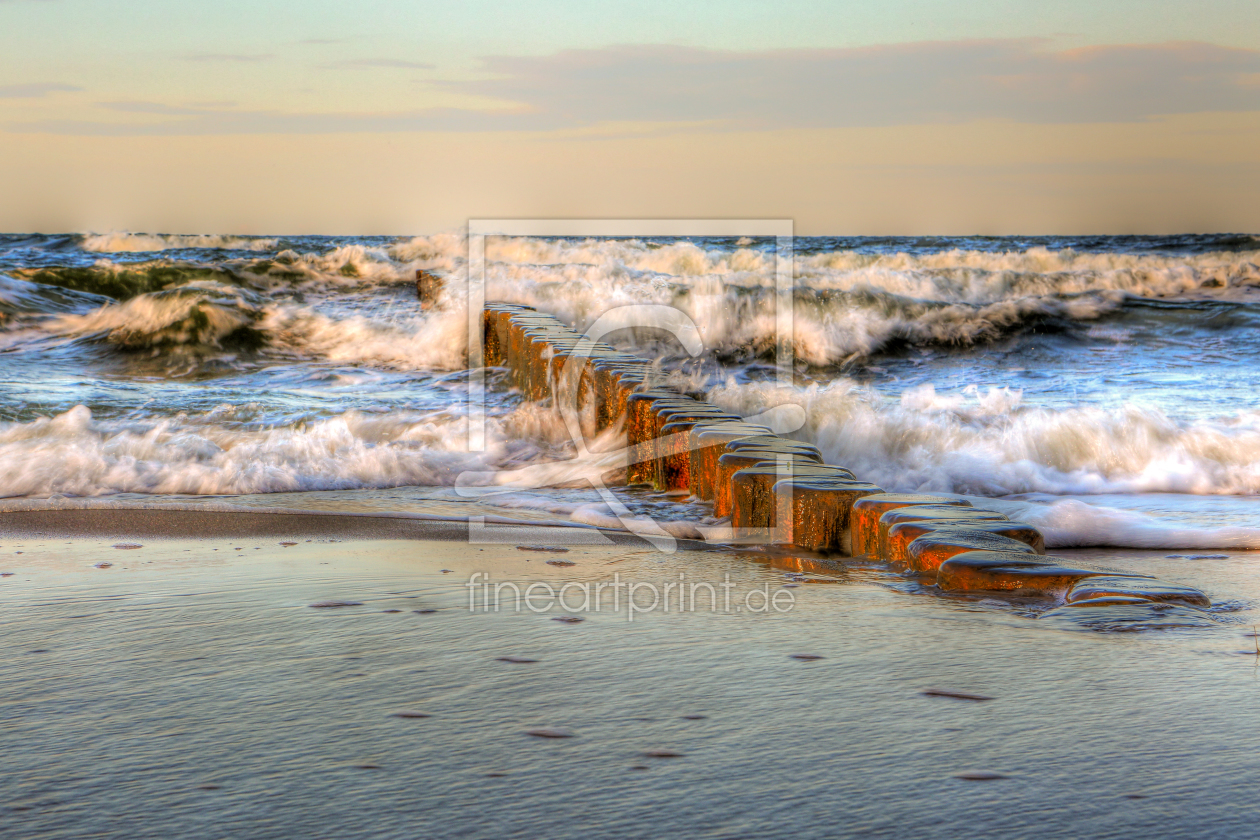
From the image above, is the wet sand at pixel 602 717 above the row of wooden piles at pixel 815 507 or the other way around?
the other way around

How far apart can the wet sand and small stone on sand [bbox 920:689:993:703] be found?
3cm

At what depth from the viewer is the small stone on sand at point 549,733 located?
187cm

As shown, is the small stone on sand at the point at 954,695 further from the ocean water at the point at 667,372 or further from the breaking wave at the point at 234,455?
the breaking wave at the point at 234,455

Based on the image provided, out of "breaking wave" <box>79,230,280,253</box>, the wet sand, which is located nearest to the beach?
the wet sand

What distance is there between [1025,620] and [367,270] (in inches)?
733

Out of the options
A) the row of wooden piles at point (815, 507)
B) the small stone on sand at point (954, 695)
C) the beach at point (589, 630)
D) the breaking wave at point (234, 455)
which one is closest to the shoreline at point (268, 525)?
the beach at point (589, 630)

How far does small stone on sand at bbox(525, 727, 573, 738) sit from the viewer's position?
1.87 m

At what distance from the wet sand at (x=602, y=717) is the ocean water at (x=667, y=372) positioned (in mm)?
2081

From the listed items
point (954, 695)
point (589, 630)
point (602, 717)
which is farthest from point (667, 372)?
point (602, 717)

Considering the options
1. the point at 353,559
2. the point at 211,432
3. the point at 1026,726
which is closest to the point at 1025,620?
the point at 1026,726

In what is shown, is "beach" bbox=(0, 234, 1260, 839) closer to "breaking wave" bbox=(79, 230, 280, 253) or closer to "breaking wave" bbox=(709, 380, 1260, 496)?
"breaking wave" bbox=(709, 380, 1260, 496)

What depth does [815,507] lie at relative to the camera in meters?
3.80

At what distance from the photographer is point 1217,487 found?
18.7ft

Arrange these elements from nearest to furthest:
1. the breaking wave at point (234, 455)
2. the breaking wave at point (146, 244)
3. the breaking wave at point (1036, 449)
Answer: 1. the breaking wave at point (234, 455)
2. the breaking wave at point (1036, 449)
3. the breaking wave at point (146, 244)
